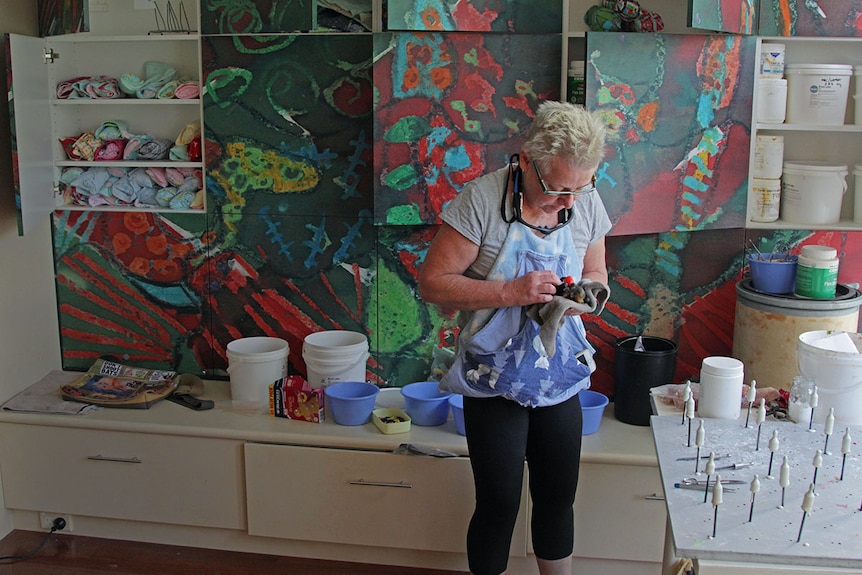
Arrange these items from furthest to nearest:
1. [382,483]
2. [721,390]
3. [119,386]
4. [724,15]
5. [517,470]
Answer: [119,386] → [382,483] → [724,15] → [517,470] → [721,390]

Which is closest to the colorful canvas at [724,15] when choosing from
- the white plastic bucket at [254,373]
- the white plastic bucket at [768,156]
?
the white plastic bucket at [768,156]

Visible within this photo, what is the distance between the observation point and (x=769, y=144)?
329 cm

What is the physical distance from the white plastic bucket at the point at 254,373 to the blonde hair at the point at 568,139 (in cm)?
156

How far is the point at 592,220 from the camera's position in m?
2.42

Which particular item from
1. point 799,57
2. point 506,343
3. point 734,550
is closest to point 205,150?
point 506,343

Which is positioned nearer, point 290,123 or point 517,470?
point 517,470

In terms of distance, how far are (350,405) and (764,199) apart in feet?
5.29

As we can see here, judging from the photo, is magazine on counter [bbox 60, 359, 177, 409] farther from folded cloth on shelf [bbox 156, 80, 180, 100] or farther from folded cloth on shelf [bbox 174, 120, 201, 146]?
folded cloth on shelf [bbox 156, 80, 180, 100]

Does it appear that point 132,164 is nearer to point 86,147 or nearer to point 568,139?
point 86,147

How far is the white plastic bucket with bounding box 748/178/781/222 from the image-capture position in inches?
130

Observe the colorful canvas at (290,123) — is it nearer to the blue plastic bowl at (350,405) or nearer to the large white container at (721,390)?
the blue plastic bowl at (350,405)

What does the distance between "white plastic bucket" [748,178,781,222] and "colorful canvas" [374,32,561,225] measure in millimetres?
789

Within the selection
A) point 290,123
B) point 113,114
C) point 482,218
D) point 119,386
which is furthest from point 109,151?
point 482,218

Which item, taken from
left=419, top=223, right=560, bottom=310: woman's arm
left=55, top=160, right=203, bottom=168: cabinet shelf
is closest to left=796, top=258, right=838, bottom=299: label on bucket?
left=419, top=223, right=560, bottom=310: woman's arm
